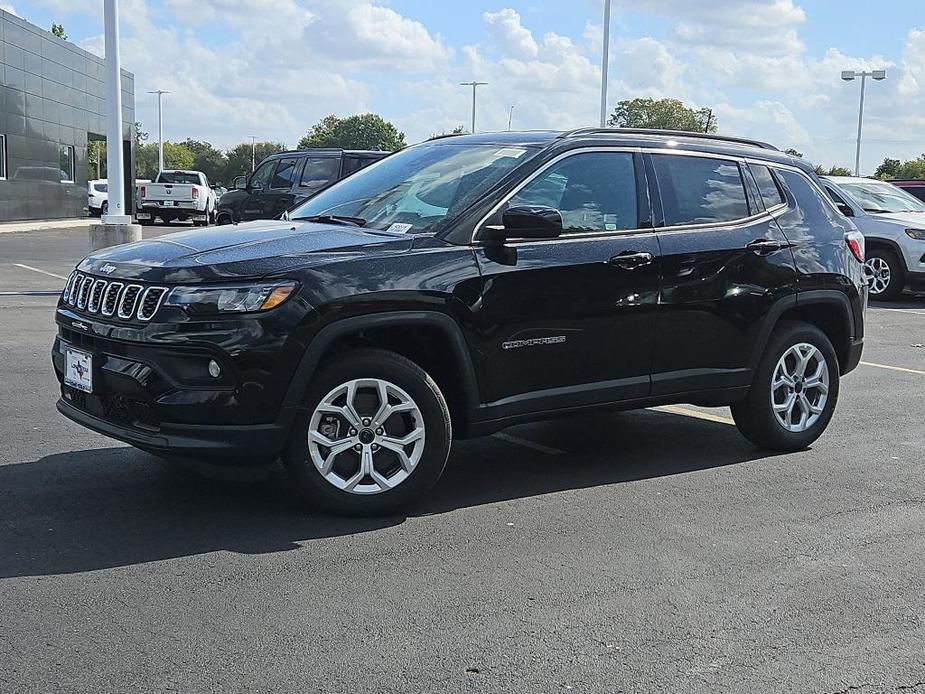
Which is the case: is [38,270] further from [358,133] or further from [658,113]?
[358,133]

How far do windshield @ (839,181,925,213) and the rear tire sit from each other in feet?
2.51

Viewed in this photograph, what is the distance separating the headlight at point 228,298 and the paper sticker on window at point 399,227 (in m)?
0.86

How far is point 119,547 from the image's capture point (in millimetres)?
4605

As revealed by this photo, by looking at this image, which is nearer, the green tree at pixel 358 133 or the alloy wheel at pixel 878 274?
the alloy wheel at pixel 878 274

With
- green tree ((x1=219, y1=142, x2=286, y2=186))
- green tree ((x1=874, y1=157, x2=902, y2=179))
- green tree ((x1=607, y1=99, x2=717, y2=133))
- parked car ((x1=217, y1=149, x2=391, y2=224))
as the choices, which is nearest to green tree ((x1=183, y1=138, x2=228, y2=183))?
green tree ((x1=219, y1=142, x2=286, y2=186))

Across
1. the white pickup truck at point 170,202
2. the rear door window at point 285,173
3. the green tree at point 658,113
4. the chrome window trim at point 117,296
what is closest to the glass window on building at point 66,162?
the white pickup truck at point 170,202

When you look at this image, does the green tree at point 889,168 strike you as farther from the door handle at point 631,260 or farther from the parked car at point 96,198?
the door handle at point 631,260

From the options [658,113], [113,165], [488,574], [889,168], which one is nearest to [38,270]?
[113,165]

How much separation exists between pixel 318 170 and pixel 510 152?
41.5ft

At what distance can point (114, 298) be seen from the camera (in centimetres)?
493

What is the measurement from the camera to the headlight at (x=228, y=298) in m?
4.70

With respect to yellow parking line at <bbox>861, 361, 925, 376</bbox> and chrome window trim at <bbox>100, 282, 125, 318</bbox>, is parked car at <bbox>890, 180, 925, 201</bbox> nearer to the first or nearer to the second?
yellow parking line at <bbox>861, 361, 925, 376</bbox>

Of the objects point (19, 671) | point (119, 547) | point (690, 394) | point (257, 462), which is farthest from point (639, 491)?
point (19, 671)

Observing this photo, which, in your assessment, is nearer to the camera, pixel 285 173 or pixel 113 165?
pixel 113 165
